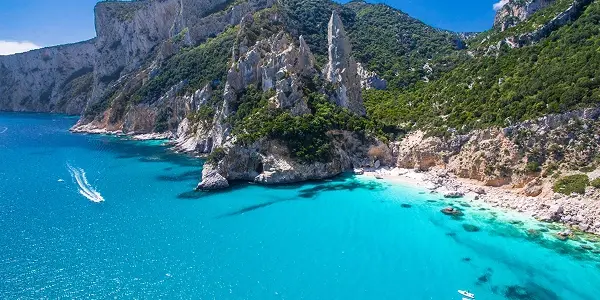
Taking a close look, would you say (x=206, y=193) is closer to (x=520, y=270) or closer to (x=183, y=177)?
(x=183, y=177)

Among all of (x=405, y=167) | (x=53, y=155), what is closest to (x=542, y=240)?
(x=405, y=167)

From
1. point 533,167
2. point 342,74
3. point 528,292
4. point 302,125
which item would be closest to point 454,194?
point 533,167

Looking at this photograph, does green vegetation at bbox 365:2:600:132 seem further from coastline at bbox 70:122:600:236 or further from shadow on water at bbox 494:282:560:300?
shadow on water at bbox 494:282:560:300

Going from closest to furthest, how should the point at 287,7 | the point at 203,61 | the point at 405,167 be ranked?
the point at 405,167 → the point at 203,61 → the point at 287,7

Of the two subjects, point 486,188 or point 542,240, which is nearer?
point 542,240

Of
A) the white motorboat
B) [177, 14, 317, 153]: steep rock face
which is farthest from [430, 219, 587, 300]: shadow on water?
[177, 14, 317, 153]: steep rock face

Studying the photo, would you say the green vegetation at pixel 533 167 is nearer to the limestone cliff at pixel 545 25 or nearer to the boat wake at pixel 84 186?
the limestone cliff at pixel 545 25

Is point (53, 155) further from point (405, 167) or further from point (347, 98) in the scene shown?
point (405, 167)
